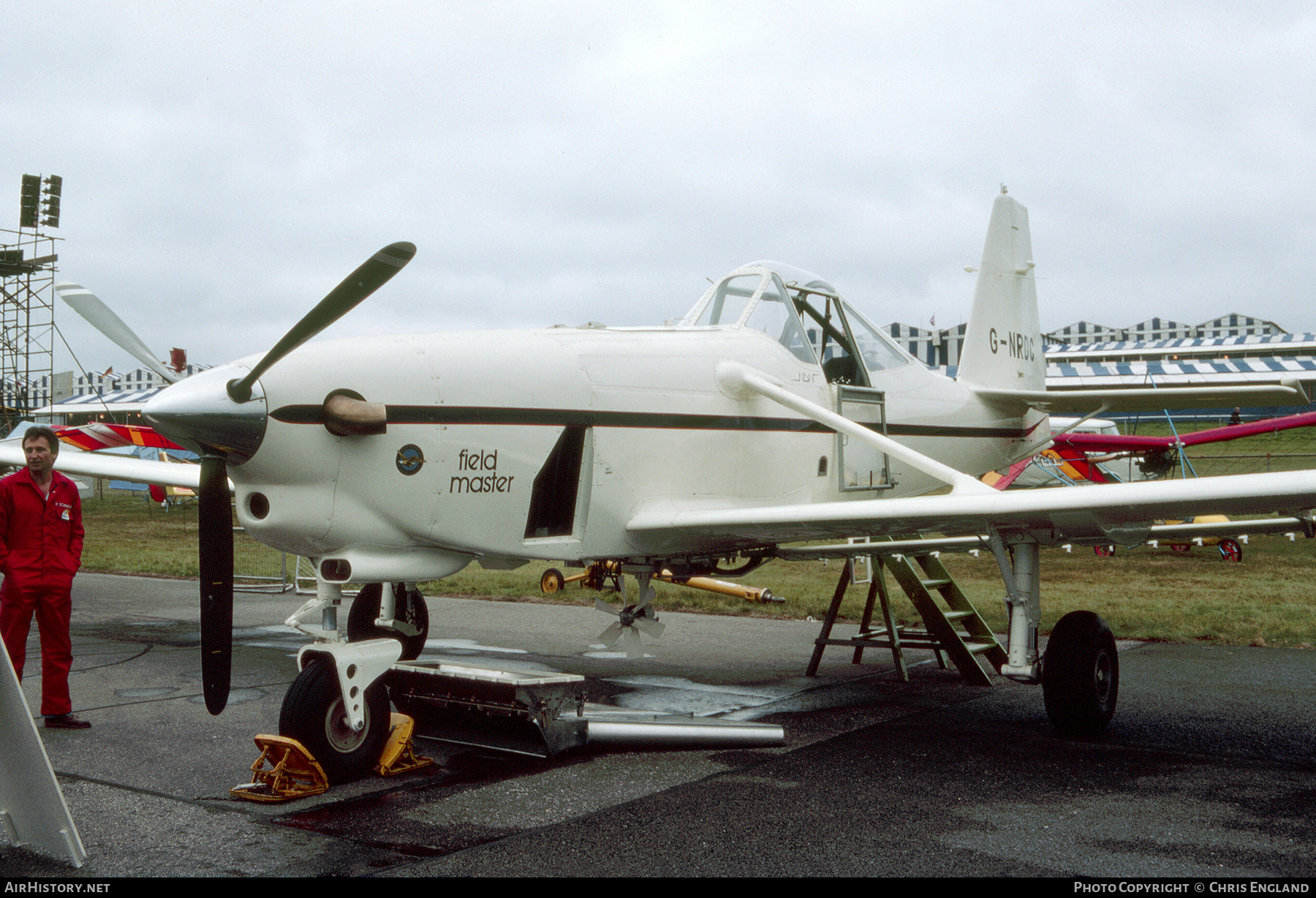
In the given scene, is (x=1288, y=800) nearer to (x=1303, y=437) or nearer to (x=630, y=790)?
(x=630, y=790)

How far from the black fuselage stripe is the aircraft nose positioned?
4.8 inches

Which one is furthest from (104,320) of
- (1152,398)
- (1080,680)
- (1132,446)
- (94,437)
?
(1132,446)

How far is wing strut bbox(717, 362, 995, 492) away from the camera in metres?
6.06

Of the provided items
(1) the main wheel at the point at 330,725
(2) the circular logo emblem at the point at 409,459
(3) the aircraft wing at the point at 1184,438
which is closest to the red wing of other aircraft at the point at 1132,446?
(3) the aircraft wing at the point at 1184,438

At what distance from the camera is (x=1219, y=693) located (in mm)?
7281

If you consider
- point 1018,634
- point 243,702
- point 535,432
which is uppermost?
point 535,432

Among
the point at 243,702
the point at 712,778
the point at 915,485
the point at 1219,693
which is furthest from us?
the point at 915,485

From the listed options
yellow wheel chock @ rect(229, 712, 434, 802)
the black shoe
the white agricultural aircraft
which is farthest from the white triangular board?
the black shoe

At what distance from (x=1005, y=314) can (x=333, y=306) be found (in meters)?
7.75

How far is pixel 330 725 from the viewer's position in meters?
4.87

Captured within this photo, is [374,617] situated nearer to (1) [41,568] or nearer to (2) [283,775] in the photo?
(1) [41,568]

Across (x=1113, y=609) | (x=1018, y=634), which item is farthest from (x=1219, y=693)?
(x=1113, y=609)

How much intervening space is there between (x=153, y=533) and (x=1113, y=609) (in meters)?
21.3

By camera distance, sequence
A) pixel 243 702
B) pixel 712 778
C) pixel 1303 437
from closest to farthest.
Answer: pixel 712 778, pixel 243 702, pixel 1303 437
